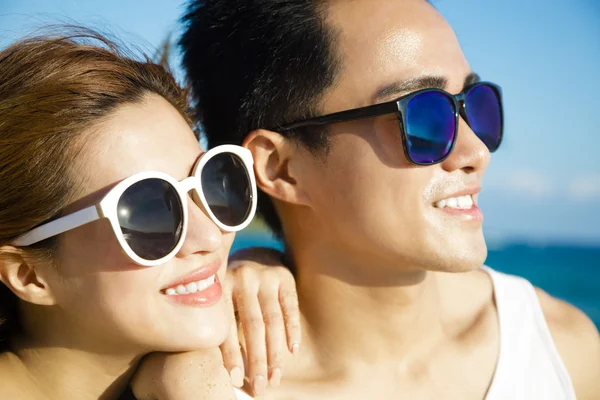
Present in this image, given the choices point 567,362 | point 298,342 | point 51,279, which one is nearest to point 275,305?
point 298,342

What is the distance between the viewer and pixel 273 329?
9.02 feet

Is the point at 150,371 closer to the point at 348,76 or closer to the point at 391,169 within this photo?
the point at 391,169

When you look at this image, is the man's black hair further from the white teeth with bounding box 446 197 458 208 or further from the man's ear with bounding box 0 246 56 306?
the man's ear with bounding box 0 246 56 306

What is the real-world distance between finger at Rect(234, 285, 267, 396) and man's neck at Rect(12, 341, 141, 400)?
50 centimetres

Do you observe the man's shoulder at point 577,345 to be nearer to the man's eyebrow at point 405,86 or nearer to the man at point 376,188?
the man at point 376,188

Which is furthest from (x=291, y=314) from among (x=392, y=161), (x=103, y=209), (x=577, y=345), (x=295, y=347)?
(x=577, y=345)

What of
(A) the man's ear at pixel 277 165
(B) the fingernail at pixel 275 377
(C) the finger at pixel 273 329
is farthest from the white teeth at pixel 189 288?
(A) the man's ear at pixel 277 165

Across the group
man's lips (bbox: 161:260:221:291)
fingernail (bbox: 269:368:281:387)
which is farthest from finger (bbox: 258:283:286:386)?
man's lips (bbox: 161:260:221:291)

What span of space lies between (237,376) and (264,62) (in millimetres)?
1498

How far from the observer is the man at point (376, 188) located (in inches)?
110

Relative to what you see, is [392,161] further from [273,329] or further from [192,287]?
[192,287]

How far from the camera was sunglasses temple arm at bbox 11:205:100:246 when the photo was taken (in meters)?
2.23

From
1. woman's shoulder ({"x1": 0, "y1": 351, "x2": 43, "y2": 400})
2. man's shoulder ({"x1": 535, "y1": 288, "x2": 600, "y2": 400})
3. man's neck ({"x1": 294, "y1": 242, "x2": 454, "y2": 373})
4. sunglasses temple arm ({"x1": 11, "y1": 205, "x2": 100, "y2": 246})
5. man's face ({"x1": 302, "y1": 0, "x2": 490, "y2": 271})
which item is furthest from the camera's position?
man's shoulder ({"x1": 535, "y1": 288, "x2": 600, "y2": 400})

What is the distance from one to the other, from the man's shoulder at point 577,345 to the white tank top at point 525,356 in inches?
5.0
